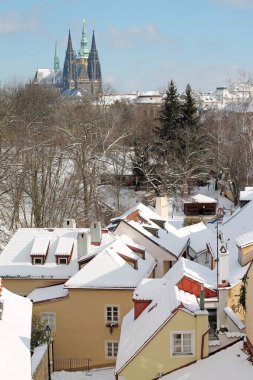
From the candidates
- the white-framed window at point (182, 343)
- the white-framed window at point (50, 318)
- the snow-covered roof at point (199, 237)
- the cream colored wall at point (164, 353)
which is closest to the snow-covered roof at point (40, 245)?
the white-framed window at point (50, 318)

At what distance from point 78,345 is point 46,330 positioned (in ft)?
12.4

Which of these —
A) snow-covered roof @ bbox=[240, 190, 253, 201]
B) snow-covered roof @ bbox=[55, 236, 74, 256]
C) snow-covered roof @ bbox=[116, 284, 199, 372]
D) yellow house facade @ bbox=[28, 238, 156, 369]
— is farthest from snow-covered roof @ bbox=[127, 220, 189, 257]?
snow-covered roof @ bbox=[116, 284, 199, 372]

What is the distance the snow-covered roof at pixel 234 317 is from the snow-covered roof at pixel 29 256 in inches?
399

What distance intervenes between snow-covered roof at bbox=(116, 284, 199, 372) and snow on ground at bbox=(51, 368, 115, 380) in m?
4.96

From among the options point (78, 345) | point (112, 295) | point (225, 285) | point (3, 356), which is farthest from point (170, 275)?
point (3, 356)

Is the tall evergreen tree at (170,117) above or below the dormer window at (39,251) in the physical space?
above

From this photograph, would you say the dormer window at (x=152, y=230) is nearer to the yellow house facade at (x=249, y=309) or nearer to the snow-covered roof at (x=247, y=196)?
the snow-covered roof at (x=247, y=196)

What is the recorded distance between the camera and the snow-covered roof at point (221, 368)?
13859mm

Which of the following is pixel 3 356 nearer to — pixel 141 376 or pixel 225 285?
pixel 141 376

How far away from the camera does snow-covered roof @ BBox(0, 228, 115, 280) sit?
26234 millimetres

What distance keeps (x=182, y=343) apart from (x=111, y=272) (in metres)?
9.50

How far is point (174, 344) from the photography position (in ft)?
51.1

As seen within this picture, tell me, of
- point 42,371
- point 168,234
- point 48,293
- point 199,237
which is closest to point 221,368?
point 42,371

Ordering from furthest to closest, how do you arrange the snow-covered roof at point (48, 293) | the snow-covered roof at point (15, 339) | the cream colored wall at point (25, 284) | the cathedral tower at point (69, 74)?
the cathedral tower at point (69, 74)
the cream colored wall at point (25, 284)
the snow-covered roof at point (48, 293)
the snow-covered roof at point (15, 339)
